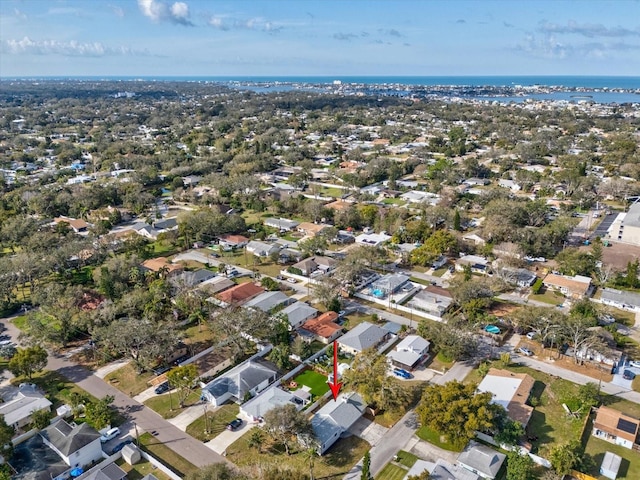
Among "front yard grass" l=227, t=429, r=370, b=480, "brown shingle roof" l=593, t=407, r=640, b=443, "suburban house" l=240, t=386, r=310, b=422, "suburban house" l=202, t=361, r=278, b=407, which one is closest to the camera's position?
"front yard grass" l=227, t=429, r=370, b=480

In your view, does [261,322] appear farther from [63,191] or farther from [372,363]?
[63,191]

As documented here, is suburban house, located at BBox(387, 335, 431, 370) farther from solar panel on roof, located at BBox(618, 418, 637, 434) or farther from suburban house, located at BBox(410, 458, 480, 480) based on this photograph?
solar panel on roof, located at BBox(618, 418, 637, 434)

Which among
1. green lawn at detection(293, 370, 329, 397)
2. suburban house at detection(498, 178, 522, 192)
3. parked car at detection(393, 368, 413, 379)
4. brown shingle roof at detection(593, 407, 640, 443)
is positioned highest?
suburban house at detection(498, 178, 522, 192)

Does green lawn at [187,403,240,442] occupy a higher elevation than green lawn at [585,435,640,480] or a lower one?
lower

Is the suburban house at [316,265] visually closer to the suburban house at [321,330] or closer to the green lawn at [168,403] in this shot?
the suburban house at [321,330]

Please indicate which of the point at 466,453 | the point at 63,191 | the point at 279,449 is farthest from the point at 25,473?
the point at 63,191

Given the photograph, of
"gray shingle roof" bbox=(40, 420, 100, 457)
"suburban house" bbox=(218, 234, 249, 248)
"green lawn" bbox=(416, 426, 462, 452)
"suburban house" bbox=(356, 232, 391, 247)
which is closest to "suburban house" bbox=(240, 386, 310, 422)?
"green lawn" bbox=(416, 426, 462, 452)
